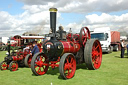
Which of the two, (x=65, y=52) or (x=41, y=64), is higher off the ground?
(x=65, y=52)

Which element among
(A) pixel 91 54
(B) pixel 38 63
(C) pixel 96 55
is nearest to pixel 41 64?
Answer: (B) pixel 38 63

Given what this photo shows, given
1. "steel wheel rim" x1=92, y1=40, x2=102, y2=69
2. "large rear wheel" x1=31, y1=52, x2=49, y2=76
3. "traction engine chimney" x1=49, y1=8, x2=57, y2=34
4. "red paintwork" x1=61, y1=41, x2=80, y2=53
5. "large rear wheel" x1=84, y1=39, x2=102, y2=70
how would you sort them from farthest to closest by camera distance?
"steel wheel rim" x1=92, y1=40, x2=102, y2=69 < "large rear wheel" x1=84, y1=39, x2=102, y2=70 < "red paintwork" x1=61, y1=41, x2=80, y2=53 < "traction engine chimney" x1=49, y1=8, x2=57, y2=34 < "large rear wheel" x1=31, y1=52, x2=49, y2=76

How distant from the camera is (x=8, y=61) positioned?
7.07 m

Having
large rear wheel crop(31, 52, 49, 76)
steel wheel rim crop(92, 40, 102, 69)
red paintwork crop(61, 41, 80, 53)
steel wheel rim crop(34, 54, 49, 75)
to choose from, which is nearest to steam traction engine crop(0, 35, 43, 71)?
steel wheel rim crop(34, 54, 49, 75)

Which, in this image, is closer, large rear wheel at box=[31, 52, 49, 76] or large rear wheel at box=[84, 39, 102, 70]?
large rear wheel at box=[31, 52, 49, 76]

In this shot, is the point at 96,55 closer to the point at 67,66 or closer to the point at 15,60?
the point at 67,66

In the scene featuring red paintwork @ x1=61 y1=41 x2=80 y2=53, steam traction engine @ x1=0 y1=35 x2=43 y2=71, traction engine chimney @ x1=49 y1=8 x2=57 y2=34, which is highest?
traction engine chimney @ x1=49 y1=8 x2=57 y2=34

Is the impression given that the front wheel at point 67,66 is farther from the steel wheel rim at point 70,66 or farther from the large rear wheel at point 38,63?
the large rear wheel at point 38,63

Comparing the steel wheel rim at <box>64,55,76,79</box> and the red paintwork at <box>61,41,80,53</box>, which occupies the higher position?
the red paintwork at <box>61,41,80,53</box>

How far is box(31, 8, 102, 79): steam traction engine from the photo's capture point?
5.10 meters

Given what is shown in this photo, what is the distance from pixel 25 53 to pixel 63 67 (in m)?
3.75

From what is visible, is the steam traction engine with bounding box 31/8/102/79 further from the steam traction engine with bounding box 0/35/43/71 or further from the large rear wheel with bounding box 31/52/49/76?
the steam traction engine with bounding box 0/35/43/71

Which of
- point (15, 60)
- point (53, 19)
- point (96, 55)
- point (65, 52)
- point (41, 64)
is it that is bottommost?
point (15, 60)

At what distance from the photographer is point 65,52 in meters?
5.50
